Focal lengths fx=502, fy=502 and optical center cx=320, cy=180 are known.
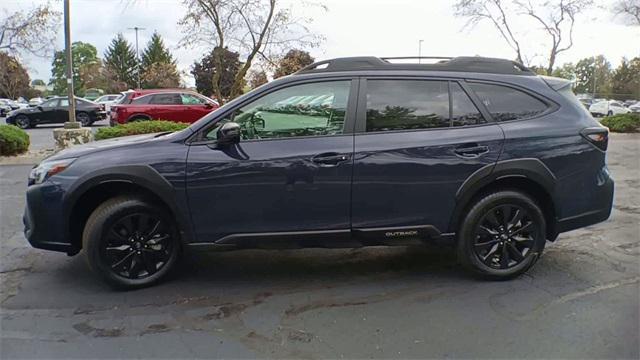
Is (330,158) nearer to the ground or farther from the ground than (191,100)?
nearer to the ground

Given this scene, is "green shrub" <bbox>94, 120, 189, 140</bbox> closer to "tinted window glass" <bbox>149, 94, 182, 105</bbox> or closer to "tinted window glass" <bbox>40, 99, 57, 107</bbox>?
"tinted window glass" <bbox>149, 94, 182, 105</bbox>

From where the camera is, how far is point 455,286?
412 centimetres

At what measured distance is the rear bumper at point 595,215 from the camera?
4.22 meters

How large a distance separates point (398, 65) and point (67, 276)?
11.1ft

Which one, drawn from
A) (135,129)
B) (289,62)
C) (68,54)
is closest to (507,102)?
(135,129)

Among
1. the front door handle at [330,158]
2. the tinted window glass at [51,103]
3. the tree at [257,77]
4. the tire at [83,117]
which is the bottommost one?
the front door handle at [330,158]

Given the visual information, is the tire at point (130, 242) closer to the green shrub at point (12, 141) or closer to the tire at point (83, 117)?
the green shrub at point (12, 141)

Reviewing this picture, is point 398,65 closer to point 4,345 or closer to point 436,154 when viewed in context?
point 436,154

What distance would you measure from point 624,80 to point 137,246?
7936 cm

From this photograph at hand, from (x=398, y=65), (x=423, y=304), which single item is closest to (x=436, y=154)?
(x=398, y=65)

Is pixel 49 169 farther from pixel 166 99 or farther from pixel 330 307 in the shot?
pixel 166 99

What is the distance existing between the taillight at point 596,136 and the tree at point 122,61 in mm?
73448

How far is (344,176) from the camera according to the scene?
3.88 meters

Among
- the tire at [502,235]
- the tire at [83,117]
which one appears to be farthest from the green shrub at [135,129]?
the tire at [83,117]
